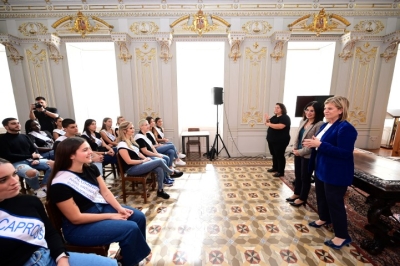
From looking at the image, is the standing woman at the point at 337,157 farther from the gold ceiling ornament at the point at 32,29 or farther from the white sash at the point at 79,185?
the gold ceiling ornament at the point at 32,29

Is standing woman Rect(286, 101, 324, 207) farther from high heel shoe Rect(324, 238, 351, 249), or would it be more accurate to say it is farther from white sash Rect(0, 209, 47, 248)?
white sash Rect(0, 209, 47, 248)

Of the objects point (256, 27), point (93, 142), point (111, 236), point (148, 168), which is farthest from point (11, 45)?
point (256, 27)

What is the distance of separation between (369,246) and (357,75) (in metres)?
4.50

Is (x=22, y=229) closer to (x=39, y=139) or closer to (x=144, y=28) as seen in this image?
(x=39, y=139)

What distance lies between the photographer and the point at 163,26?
170 inches

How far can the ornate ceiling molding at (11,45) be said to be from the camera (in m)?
4.05

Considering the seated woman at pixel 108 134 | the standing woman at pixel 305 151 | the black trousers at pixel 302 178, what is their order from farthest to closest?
the seated woman at pixel 108 134 → the black trousers at pixel 302 178 → the standing woman at pixel 305 151

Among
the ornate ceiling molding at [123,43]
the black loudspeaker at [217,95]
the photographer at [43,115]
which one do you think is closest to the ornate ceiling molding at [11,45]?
the photographer at [43,115]

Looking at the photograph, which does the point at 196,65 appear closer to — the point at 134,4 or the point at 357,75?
the point at 134,4

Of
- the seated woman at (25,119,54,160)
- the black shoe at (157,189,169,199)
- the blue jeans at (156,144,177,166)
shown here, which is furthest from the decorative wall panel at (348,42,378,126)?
the seated woman at (25,119,54,160)

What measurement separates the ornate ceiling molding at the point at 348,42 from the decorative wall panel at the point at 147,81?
4.69m

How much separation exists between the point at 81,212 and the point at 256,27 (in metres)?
4.95

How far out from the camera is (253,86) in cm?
458

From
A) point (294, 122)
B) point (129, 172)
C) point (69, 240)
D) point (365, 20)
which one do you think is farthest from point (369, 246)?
point (365, 20)
